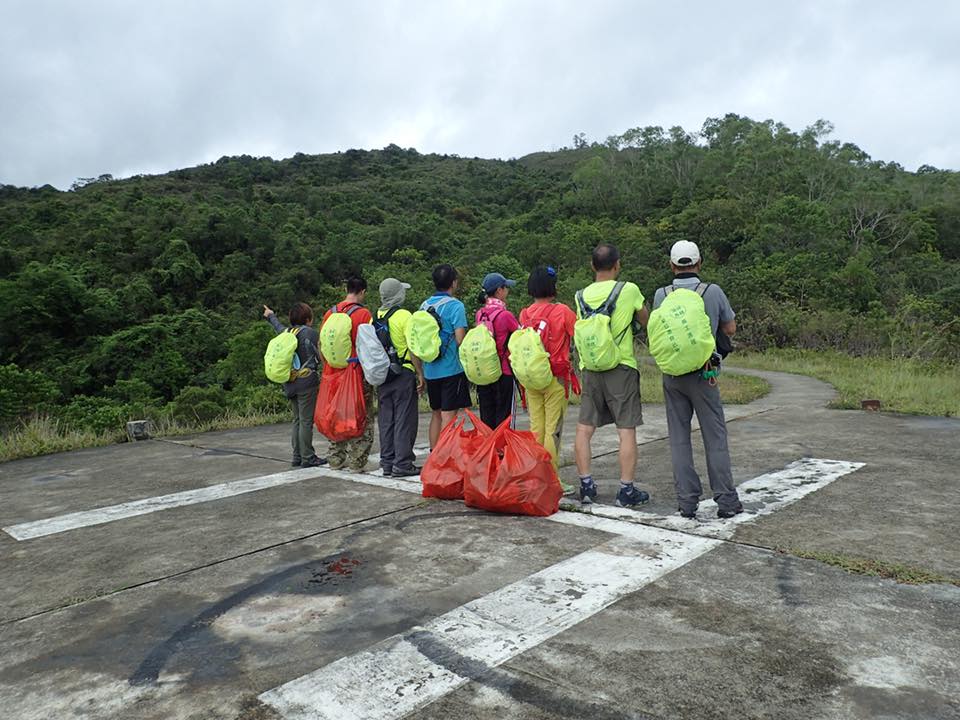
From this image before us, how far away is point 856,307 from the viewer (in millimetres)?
31844

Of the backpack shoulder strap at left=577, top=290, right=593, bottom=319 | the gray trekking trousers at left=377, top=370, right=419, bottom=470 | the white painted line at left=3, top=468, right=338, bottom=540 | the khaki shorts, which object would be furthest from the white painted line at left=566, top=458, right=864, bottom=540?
the white painted line at left=3, top=468, right=338, bottom=540

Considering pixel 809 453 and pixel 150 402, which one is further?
pixel 150 402

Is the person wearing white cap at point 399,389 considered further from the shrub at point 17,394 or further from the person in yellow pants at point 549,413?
the shrub at point 17,394

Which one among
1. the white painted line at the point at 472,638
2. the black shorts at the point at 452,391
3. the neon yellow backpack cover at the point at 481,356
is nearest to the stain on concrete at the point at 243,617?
the white painted line at the point at 472,638

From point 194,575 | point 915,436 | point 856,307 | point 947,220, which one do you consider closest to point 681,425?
point 194,575

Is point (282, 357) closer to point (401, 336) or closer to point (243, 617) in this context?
point (401, 336)

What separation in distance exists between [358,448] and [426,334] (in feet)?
4.25

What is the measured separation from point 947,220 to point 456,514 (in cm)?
5908

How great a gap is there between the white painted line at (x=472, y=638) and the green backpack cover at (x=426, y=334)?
2.27m

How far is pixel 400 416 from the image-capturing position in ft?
18.7

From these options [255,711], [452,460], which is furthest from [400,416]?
[255,711]

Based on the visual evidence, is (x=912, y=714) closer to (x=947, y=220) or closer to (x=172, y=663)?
(x=172, y=663)

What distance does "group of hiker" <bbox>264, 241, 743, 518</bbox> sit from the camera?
4.11 metres

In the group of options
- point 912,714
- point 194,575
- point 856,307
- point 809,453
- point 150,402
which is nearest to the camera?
point 912,714
